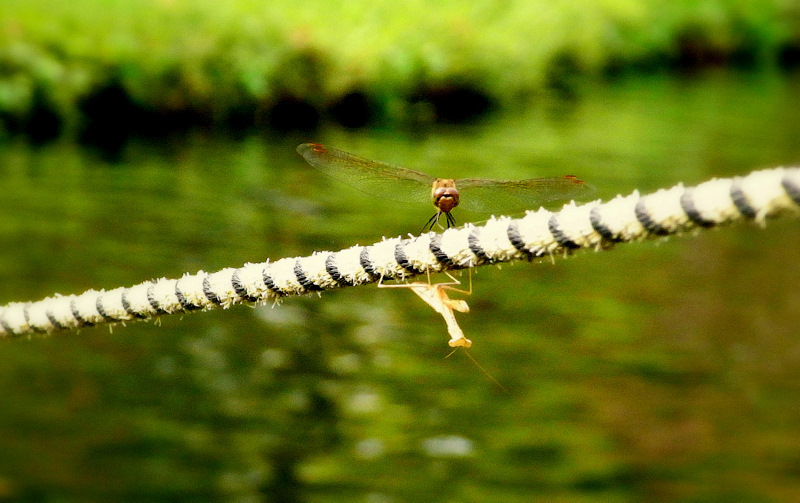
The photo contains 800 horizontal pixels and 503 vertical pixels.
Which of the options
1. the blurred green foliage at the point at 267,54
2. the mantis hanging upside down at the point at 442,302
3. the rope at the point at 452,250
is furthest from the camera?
the blurred green foliage at the point at 267,54

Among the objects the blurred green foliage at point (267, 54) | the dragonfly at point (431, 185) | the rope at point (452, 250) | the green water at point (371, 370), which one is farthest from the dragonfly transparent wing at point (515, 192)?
the blurred green foliage at point (267, 54)

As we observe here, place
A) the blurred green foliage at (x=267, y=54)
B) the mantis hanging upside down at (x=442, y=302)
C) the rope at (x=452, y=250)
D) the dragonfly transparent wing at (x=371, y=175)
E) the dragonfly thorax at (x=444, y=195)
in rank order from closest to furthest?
the rope at (x=452, y=250) → the mantis hanging upside down at (x=442, y=302) → the dragonfly thorax at (x=444, y=195) → the dragonfly transparent wing at (x=371, y=175) → the blurred green foliage at (x=267, y=54)

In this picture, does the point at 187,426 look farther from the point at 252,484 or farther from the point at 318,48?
the point at 318,48

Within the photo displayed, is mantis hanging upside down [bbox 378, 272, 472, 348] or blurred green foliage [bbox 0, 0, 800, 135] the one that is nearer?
mantis hanging upside down [bbox 378, 272, 472, 348]

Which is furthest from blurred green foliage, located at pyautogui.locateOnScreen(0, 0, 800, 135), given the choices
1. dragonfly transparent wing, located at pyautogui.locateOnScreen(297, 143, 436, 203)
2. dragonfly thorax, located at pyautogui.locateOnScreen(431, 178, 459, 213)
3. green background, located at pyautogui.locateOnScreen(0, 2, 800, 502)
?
dragonfly thorax, located at pyautogui.locateOnScreen(431, 178, 459, 213)

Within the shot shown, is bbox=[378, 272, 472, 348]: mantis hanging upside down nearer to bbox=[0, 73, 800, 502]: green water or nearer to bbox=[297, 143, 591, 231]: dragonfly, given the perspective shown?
bbox=[297, 143, 591, 231]: dragonfly

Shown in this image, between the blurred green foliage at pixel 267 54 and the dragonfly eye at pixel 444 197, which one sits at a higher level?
the blurred green foliage at pixel 267 54

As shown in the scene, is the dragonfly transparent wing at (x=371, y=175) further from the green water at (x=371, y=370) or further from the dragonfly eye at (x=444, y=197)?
the green water at (x=371, y=370)
